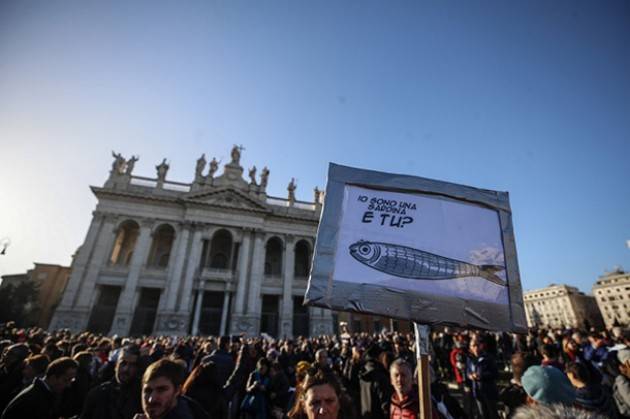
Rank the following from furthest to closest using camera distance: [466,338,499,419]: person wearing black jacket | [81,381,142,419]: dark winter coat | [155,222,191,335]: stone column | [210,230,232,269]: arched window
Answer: [210,230,232,269]: arched window, [155,222,191,335]: stone column, [466,338,499,419]: person wearing black jacket, [81,381,142,419]: dark winter coat

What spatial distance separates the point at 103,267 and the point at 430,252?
27.1m

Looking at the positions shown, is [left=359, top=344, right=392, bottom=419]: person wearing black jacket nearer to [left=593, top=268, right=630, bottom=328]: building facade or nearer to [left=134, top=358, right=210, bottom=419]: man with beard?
[left=134, top=358, right=210, bottom=419]: man with beard

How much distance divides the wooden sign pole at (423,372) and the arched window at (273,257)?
26582 mm

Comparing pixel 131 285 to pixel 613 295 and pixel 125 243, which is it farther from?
pixel 613 295

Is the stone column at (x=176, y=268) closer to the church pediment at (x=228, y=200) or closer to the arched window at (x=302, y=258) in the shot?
the church pediment at (x=228, y=200)

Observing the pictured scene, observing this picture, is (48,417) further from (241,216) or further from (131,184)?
(131,184)

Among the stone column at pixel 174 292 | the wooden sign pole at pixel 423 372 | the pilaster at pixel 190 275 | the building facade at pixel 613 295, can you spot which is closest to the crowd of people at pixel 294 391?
the wooden sign pole at pixel 423 372

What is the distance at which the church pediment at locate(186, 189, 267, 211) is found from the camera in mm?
25609

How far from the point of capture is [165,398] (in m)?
2.34

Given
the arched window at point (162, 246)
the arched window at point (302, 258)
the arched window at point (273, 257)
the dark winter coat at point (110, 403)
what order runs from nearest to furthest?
the dark winter coat at point (110, 403) → the arched window at point (162, 246) → the arched window at point (273, 257) → the arched window at point (302, 258)

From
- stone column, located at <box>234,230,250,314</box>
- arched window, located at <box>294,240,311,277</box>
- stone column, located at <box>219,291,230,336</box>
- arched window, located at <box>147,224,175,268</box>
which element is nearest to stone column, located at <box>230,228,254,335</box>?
stone column, located at <box>234,230,250,314</box>

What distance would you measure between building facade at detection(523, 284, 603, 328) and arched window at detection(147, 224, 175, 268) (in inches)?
3478

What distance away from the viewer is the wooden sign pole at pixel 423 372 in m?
2.02

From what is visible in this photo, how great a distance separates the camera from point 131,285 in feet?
72.7
